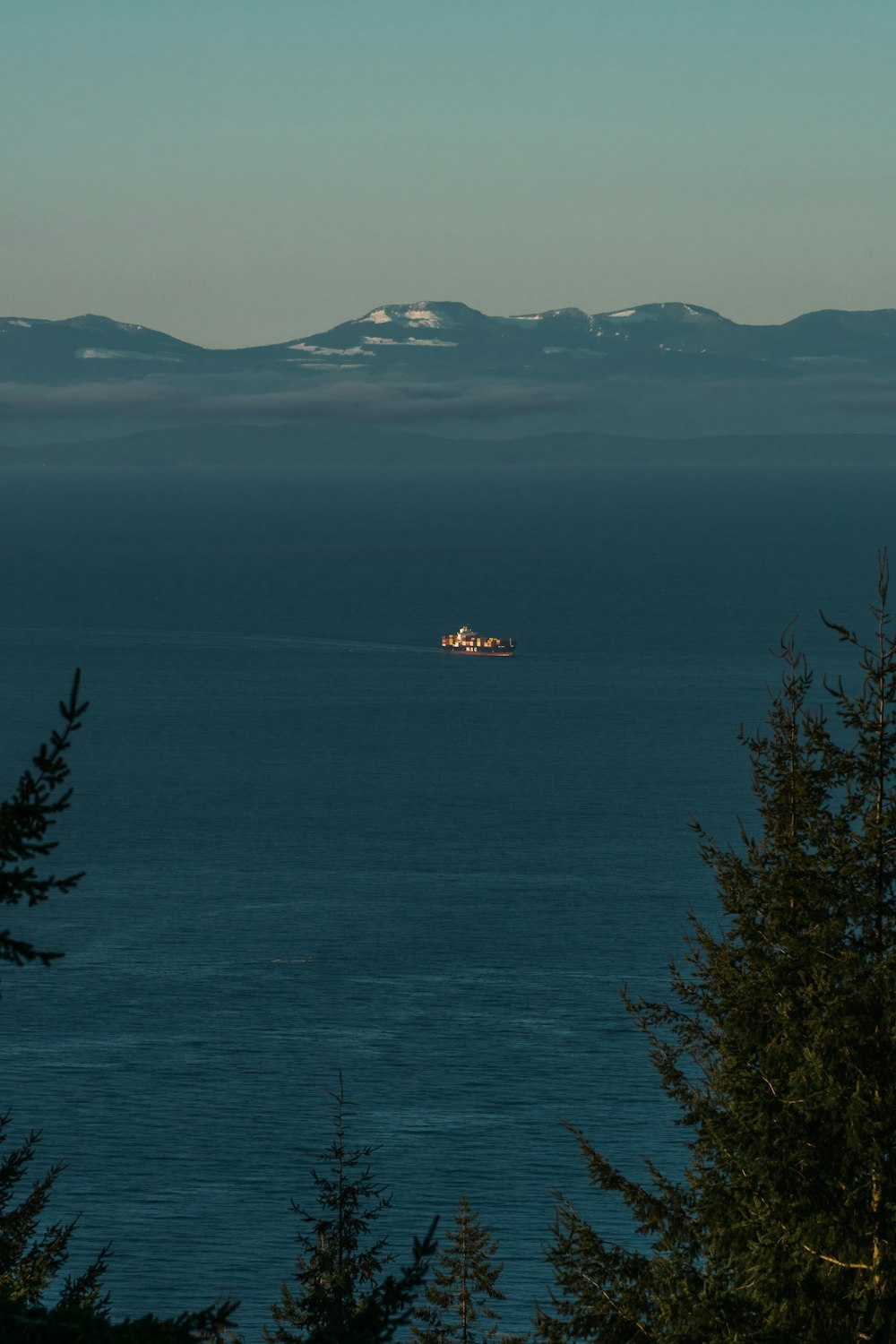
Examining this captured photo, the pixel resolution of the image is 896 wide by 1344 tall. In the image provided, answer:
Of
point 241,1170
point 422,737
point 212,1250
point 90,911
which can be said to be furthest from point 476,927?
point 422,737

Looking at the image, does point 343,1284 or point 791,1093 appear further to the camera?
point 343,1284

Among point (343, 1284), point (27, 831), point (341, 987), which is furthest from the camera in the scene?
point (341, 987)

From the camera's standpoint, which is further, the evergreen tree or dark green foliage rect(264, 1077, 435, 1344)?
the evergreen tree

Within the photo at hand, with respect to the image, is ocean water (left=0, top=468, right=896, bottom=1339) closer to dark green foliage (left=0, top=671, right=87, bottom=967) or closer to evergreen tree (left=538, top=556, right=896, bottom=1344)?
evergreen tree (left=538, top=556, right=896, bottom=1344)

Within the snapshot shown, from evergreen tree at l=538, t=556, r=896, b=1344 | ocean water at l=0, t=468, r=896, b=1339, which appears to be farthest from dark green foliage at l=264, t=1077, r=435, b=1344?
ocean water at l=0, t=468, r=896, b=1339

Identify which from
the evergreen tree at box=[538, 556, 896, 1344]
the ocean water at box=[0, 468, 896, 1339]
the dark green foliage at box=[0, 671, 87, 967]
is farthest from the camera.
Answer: the ocean water at box=[0, 468, 896, 1339]

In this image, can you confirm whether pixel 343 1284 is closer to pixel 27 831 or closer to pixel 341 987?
pixel 27 831

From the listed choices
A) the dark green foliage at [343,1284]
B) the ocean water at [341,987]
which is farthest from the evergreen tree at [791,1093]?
the ocean water at [341,987]

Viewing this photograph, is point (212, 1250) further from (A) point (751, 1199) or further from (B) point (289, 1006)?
(A) point (751, 1199)

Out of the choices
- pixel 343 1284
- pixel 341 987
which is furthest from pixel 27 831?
pixel 341 987
